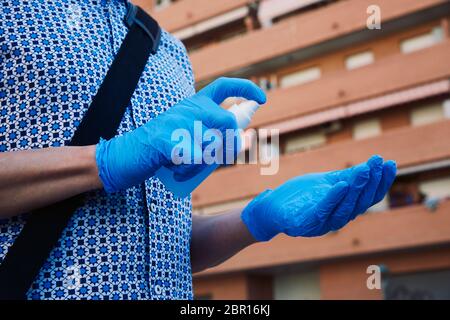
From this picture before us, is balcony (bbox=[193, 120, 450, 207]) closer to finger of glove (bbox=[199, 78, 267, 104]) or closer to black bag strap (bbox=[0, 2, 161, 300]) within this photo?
black bag strap (bbox=[0, 2, 161, 300])

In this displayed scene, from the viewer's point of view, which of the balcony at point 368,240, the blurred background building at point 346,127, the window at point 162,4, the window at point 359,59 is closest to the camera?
the balcony at point 368,240

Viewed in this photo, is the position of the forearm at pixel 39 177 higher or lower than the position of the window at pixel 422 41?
lower

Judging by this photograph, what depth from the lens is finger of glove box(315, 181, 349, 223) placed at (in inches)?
48.8

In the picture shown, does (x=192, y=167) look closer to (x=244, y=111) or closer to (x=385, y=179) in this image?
(x=244, y=111)

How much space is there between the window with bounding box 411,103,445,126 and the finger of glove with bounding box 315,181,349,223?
15369 millimetres

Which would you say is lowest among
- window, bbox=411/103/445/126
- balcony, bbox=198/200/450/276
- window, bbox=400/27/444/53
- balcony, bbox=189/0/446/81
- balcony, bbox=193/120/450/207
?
balcony, bbox=198/200/450/276

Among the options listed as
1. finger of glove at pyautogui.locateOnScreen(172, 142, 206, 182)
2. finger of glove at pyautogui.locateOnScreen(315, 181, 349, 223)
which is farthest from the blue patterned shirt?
finger of glove at pyautogui.locateOnScreen(315, 181, 349, 223)

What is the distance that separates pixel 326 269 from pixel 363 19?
6.51 metres

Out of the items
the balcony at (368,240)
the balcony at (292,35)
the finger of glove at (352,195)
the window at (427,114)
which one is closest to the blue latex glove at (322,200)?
the finger of glove at (352,195)

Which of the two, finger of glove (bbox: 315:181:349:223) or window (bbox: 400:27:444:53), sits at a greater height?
window (bbox: 400:27:444:53)

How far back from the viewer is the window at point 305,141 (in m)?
17.8

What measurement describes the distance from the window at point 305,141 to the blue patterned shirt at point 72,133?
16657 mm

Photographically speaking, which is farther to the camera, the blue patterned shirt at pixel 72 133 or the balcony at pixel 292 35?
the balcony at pixel 292 35

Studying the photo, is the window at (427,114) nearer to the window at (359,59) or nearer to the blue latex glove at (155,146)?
the window at (359,59)
